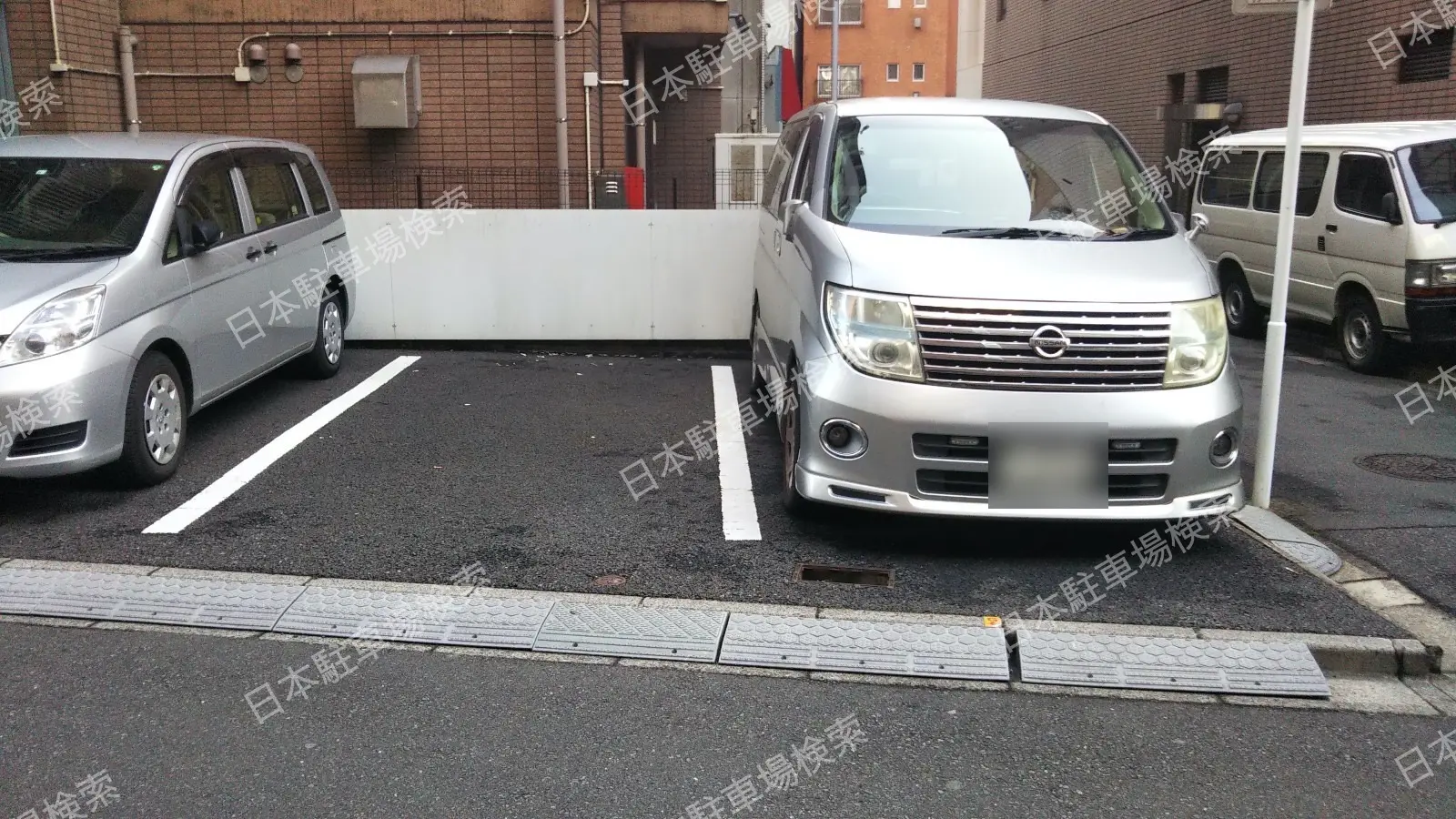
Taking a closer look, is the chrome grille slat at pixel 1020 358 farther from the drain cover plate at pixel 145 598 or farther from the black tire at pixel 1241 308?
the black tire at pixel 1241 308

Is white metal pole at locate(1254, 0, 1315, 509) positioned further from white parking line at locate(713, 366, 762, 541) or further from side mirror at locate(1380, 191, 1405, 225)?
side mirror at locate(1380, 191, 1405, 225)

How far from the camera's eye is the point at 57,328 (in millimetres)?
5621

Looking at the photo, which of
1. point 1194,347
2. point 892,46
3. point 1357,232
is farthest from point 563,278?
point 892,46

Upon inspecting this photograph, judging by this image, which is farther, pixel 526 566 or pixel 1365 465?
pixel 1365 465

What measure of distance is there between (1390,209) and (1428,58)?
4275mm

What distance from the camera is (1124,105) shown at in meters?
21.0

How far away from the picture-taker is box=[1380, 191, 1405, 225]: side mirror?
954 cm

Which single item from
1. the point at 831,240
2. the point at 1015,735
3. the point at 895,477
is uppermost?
the point at 831,240

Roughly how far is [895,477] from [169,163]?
4.56m

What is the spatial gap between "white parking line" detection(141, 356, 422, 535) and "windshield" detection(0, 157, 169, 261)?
1.30 m

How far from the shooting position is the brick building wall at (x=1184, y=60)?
13430mm

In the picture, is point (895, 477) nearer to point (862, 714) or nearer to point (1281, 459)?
point (862, 714)

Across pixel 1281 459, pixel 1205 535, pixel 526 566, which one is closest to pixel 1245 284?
pixel 1281 459

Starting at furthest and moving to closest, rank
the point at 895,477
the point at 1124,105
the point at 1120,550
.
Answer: the point at 1124,105
the point at 1120,550
the point at 895,477
